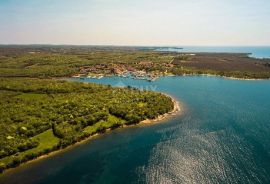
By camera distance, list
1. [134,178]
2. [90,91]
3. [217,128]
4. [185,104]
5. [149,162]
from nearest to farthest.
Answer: [134,178] < [149,162] < [217,128] < [185,104] < [90,91]

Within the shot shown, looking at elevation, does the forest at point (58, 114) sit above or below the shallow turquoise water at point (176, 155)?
above

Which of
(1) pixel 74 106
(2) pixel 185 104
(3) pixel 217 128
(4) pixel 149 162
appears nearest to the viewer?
(4) pixel 149 162

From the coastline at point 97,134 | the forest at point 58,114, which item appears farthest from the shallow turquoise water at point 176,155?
the forest at point 58,114

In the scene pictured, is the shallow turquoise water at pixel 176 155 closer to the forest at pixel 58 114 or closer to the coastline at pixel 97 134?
the coastline at pixel 97 134

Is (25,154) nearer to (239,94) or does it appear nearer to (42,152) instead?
(42,152)

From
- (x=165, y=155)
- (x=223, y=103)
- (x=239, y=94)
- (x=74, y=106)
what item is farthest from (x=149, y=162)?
(x=239, y=94)

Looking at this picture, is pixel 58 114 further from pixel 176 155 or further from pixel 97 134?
pixel 176 155

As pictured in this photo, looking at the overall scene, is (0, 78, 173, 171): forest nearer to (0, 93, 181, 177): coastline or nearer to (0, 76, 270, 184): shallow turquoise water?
(0, 93, 181, 177): coastline

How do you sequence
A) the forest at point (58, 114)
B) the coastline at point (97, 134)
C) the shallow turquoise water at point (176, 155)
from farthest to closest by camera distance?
1. the forest at point (58, 114)
2. the coastline at point (97, 134)
3. the shallow turquoise water at point (176, 155)

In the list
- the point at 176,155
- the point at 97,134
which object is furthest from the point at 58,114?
the point at 176,155
